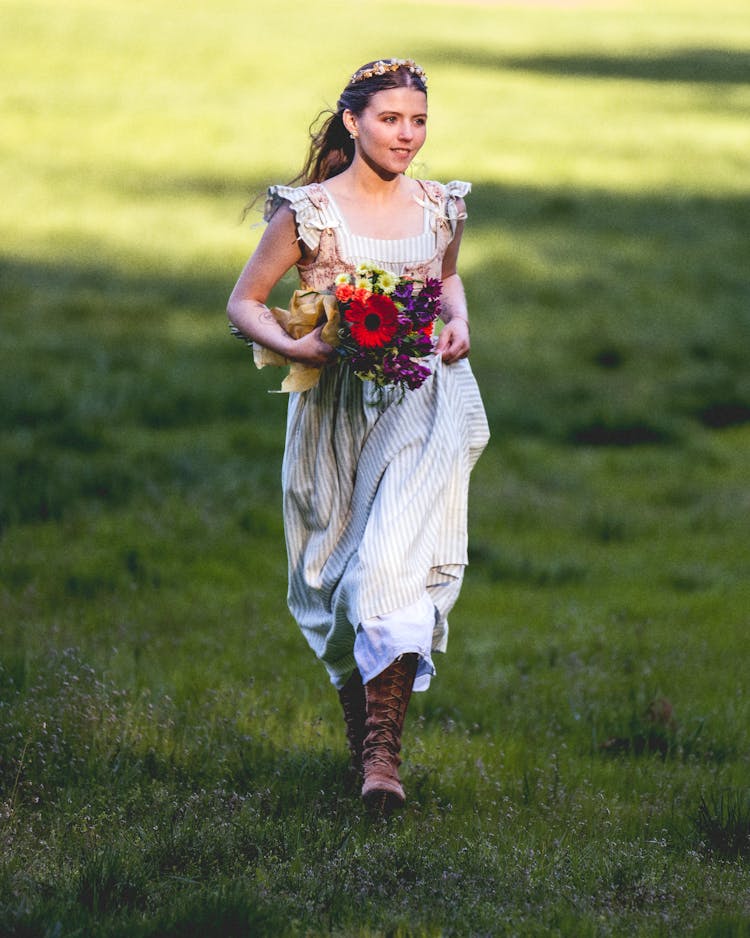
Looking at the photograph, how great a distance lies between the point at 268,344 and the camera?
4648mm

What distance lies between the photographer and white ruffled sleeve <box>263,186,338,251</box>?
4.70 meters

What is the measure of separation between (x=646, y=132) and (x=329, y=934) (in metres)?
20.2

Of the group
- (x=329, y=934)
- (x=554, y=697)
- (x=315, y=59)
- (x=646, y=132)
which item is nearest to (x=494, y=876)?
(x=329, y=934)

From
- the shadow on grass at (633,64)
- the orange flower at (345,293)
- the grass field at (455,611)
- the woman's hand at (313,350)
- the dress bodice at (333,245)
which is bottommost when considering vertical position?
the grass field at (455,611)

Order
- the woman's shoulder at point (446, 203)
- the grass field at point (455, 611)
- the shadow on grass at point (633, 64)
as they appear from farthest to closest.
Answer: the shadow on grass at point (633, 64) → the woman's shoulder at point (446, 203) → the grass field at point (455, 611)

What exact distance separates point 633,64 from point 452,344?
85.7ft

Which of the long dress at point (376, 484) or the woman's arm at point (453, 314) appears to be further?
the woman's arm at point (453, 314)

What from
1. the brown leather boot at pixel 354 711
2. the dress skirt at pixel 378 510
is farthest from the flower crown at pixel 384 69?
the brown leather boot at pixel 354 711

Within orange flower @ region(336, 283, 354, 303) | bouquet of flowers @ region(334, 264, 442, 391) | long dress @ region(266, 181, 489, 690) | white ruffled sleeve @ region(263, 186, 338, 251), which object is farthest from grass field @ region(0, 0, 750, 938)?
white ruffled sleeve @ region(263, 186, 338, 251)

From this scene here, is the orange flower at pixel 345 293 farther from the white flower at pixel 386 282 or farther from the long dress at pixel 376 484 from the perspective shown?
the long dress at pixel 376 484

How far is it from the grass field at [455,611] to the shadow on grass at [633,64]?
6390mm

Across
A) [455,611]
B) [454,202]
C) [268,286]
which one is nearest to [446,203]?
[454,202]

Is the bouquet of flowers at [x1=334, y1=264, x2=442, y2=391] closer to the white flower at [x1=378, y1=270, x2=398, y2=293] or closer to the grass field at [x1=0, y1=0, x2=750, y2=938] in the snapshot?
the white flower at [x1=378, y1=270, x2=398, y2=293]

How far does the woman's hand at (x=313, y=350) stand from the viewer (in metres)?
4.54
